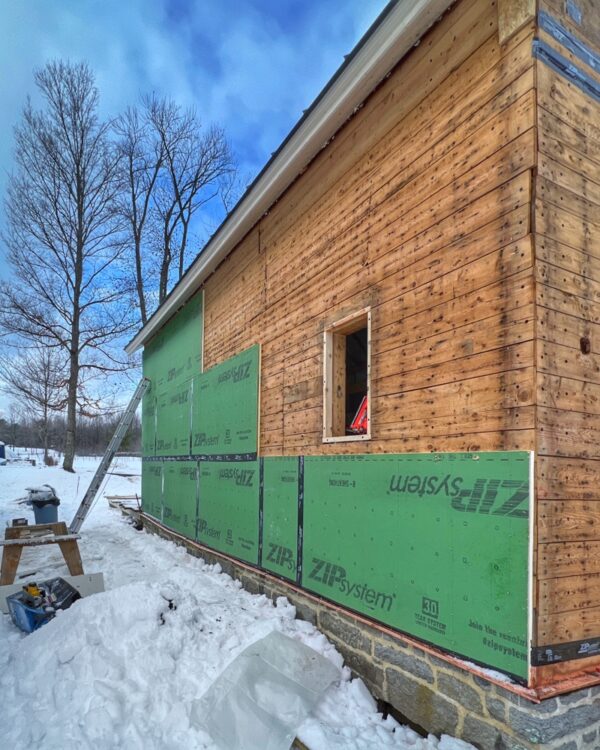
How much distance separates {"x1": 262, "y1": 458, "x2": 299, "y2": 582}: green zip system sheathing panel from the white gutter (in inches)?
139

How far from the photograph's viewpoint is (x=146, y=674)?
4.11 m

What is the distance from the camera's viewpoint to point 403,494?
390cm

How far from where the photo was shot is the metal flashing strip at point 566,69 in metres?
3.15

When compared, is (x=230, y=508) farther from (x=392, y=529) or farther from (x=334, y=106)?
(x=334, y=106)

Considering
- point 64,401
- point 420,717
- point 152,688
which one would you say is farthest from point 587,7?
point 64,401

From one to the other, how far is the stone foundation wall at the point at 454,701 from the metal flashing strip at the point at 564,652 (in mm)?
193

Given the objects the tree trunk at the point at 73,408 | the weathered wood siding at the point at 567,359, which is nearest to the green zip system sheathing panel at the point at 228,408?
the weathered wood siding at the point at 567,359

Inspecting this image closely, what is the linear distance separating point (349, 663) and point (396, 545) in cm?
135

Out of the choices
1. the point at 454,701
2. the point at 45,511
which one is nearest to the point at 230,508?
the point at 454,701

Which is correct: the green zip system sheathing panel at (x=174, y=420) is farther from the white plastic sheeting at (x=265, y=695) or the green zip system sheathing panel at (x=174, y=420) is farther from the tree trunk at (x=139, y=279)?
the tree trunk at (x=139, y=279)

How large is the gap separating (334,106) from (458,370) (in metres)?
3.09

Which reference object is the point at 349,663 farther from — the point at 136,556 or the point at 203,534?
the point at 136,556

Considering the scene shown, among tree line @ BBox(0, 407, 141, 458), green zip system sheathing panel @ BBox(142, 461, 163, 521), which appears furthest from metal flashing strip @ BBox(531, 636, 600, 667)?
tree line @ BBox(0, 407, 141, 458)

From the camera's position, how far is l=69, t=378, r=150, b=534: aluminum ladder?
11213mm
